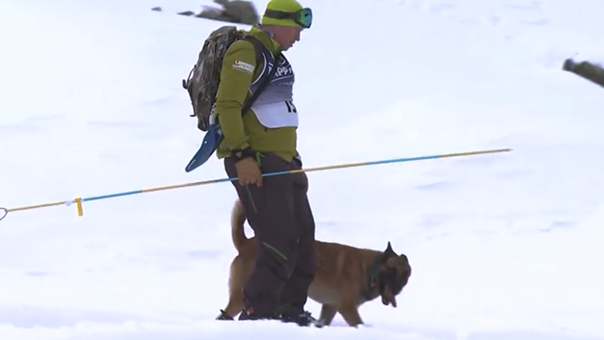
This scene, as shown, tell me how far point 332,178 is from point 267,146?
483 cm

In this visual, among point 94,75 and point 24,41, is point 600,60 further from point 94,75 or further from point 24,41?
point 24,41

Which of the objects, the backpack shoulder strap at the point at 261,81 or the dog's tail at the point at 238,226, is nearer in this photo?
the backpack shoulder strap at the point at 261,81

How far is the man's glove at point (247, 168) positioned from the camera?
4.34 meters

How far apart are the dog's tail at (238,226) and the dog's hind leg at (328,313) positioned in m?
0.72

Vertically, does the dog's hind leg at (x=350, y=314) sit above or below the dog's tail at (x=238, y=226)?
below

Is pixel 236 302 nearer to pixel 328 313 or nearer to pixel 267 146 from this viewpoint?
pixel 328 313

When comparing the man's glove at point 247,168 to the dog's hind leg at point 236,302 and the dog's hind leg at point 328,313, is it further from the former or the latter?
the dog's hind leg at point 328,313

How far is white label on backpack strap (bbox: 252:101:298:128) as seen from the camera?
14.5ft

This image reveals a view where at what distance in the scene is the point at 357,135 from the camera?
1062 cm

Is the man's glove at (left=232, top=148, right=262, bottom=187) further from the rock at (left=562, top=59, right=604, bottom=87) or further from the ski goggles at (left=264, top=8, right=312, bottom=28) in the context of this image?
the rock at (left=562, top=59, right=604, bottom=87)

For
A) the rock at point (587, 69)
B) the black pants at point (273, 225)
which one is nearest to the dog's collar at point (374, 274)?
the black pants at point (273, 225)

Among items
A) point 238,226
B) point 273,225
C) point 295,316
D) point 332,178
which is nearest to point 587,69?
point 332,178

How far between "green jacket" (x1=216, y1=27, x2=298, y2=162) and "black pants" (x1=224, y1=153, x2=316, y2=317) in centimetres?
8

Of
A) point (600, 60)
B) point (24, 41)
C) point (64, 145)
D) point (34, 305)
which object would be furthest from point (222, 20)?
point (34, 305)
